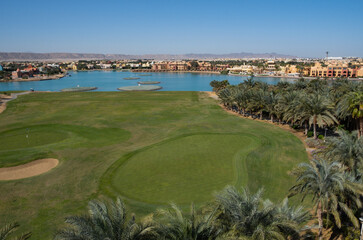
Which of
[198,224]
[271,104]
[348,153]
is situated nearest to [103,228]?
[198,224]

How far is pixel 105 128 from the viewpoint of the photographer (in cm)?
4012

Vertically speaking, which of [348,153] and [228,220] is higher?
[348,153]

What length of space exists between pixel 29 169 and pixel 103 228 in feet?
62.8

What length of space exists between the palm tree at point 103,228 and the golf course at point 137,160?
6480mm

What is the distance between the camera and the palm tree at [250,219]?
1041 centimetres

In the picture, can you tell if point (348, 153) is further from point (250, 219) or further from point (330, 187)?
point (250, 219)

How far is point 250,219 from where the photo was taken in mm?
10820

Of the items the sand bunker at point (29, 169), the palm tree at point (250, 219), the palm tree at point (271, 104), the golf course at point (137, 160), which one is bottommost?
the sand bunker at point (29, 169)

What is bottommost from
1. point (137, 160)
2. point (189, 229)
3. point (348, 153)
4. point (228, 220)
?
point (137, 160)

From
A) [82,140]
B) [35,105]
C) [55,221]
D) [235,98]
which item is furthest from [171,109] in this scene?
[55,221]

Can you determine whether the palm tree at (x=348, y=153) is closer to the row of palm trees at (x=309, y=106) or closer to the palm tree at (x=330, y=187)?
the palm tree at (x=330, y=187)

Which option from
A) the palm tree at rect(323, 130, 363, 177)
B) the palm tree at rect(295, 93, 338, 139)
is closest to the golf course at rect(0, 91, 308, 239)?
the palm tree at rect(295, 93, 338, 139)

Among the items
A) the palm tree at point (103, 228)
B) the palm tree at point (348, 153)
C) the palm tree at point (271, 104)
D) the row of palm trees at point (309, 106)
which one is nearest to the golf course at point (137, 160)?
the palm tree at point (271, 104)

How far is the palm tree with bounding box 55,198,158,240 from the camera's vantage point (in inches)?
368
